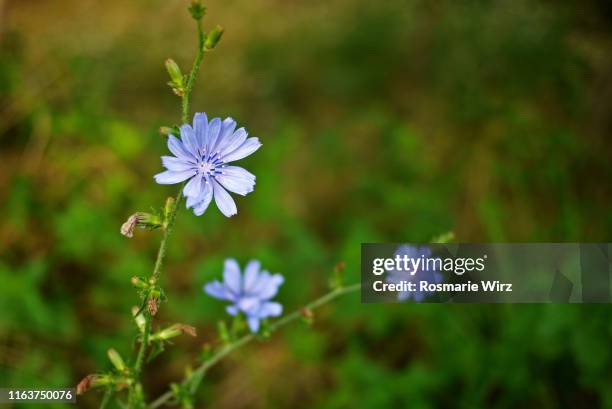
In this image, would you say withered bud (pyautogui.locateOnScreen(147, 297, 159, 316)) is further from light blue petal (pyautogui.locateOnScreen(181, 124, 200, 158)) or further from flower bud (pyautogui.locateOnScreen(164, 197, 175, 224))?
light blue petal (pyautogui.locateOnScreen(181, 124, 200, 158))

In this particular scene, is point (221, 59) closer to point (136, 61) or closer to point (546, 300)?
point (136, 61)

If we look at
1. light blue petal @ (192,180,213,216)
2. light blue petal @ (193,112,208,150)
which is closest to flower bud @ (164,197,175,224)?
light blue petal @ (192,180,213,216)

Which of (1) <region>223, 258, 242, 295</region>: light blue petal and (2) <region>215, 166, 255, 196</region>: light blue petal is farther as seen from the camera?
(1) <region>223, 258, 242, 295</region>: light blue petal

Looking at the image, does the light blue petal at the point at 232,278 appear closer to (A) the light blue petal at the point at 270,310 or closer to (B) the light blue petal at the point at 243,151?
(A) the light blue petal at the point at 270,310

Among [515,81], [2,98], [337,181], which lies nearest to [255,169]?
[337,181]

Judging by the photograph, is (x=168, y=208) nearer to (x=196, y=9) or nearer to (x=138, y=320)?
(x=138, y=320)

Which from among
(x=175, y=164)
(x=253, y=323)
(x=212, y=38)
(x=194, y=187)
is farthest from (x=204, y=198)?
(x=253, y=323)
